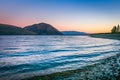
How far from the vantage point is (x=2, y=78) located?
12.9 metres

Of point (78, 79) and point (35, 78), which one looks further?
point (35, 78)

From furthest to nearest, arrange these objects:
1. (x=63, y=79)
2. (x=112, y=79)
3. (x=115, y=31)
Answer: (x=115, y=31) → (x=63, y=79) → (x=112, y=79)

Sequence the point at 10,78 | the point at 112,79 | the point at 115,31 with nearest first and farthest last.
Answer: the point at 112,79 → the point at 10,78 → the point at 115,31

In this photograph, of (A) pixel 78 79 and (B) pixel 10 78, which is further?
(B) pixel 10 78

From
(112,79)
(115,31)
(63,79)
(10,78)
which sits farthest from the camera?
(115,31)

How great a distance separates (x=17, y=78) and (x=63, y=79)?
3892mm

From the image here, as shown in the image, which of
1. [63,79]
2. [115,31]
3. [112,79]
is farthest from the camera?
[115,31]

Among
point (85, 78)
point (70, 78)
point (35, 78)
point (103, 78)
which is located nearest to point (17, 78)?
point (35, 78)

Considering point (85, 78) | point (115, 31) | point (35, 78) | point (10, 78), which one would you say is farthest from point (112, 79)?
point (115, 31)

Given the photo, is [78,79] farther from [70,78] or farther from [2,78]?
[2,78]

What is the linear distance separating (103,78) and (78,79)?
186 cm

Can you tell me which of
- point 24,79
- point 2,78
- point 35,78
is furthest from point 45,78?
point 2,78

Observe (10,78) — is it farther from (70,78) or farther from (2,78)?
(70,78)

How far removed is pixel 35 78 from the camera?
12.8 m
